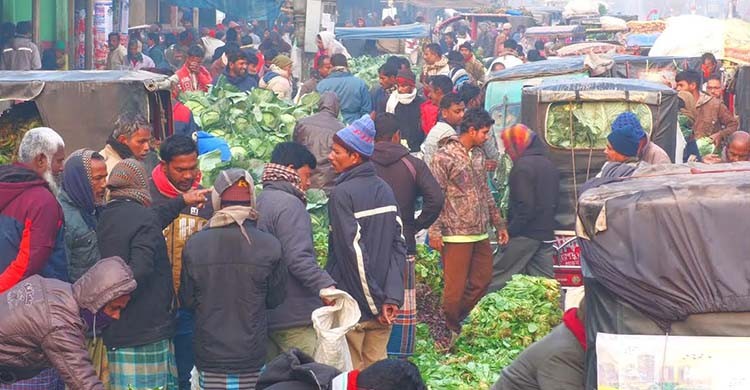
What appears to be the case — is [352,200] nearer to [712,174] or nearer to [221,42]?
[712,174]

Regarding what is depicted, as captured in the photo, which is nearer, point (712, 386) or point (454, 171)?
point (712, 386)

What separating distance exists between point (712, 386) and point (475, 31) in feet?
128

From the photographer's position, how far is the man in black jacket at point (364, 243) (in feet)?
23.0

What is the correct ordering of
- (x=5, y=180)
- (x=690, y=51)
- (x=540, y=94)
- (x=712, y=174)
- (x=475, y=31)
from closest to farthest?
(x=712, y=174) < (x=5, y=180) < (x=540, y=94) < (x=690, y=51) < (x=475, y=31)

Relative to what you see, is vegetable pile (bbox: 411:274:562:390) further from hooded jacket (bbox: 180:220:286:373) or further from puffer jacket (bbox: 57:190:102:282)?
puffer jacket (bbox: 57:190:102:282)

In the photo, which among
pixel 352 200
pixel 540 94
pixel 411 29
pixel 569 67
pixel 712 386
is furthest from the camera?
pixel 411 29

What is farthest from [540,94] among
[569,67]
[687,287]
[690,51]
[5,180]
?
[690,51]

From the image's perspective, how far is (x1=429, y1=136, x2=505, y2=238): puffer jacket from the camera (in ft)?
30.2

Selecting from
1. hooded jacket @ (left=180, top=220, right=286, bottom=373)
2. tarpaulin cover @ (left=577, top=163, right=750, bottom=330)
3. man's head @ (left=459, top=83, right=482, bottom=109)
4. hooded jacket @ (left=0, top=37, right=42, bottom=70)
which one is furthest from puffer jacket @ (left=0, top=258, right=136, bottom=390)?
hooded jacket @ (left=0, top=37, right=42, bottom=70)

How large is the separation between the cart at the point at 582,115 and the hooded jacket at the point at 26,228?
16.3 feet

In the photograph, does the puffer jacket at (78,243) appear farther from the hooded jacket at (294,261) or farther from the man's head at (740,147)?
the man's head at (740,147)

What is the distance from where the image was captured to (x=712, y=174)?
4844 mm

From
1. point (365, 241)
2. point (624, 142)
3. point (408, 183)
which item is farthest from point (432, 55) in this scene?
point (365, 241)

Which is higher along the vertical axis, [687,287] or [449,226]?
[687,287]
